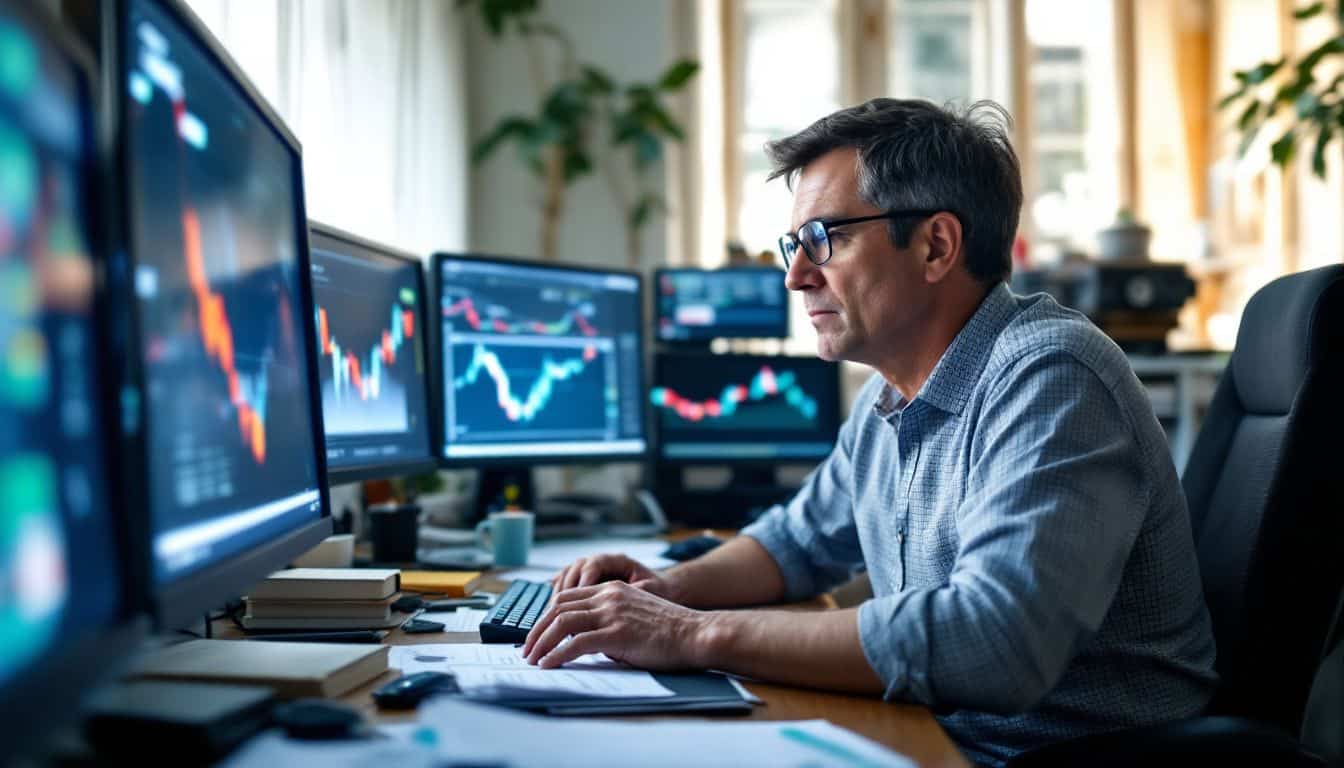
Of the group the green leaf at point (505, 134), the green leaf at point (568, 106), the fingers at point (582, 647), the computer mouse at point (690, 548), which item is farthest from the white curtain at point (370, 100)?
the fingers at point (582, 647)

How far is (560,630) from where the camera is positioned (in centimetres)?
106

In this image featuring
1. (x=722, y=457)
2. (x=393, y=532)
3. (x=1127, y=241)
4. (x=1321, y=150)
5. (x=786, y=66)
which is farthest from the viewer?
(x=786, y=66)

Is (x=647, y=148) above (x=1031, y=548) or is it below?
above

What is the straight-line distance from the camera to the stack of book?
1.19 metres

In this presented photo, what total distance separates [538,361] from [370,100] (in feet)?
3.27

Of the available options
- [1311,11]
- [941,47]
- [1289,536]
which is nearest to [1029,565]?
[1289,536]

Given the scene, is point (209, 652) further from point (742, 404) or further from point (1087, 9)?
point (1087, 9)

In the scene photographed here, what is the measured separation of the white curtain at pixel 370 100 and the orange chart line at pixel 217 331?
39.4 inches

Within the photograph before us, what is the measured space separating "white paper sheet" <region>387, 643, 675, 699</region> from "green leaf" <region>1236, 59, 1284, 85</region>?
2.70 m

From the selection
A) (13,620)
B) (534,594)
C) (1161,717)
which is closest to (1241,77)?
(1161,717)

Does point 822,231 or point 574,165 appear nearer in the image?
point 822,231

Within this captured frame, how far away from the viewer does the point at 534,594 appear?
1.38 m

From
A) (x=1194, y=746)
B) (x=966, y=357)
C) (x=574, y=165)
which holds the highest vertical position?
(x=574, y=165)

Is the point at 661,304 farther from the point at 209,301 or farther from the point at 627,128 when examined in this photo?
the point at 209,301
